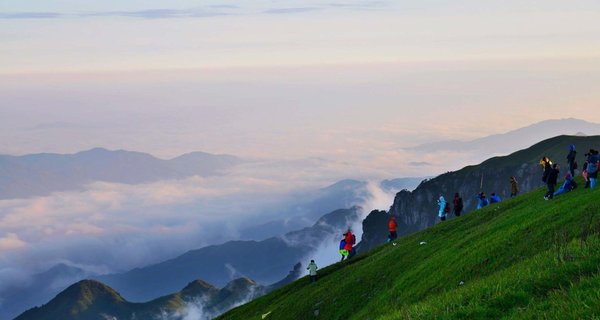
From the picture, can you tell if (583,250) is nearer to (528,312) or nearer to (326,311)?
(528,312)

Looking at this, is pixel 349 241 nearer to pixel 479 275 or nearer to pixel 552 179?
pixel 552 179

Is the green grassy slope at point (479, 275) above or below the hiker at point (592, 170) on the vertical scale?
below

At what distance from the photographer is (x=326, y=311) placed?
53.7 meters

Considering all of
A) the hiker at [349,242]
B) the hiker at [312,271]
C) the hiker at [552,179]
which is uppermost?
the hiker at [552,179]

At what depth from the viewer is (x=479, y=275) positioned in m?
35.5

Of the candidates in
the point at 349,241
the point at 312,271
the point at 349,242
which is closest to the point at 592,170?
the point at 349,241

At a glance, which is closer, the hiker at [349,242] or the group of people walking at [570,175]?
the group of people walking at [570,175]

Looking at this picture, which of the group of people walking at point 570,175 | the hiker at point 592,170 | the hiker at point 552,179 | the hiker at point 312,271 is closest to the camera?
the hiker at point 592,170

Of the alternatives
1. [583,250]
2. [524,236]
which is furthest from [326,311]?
[583,250]

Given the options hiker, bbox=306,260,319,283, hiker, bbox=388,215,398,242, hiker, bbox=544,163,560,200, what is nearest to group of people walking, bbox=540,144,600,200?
hiker, bbox=544,163,560,200

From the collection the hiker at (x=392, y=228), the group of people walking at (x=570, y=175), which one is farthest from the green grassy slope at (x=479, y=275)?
the hiker at (x=392, y=228)

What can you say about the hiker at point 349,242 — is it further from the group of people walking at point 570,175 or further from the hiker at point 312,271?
the group of people walking at point 570,175

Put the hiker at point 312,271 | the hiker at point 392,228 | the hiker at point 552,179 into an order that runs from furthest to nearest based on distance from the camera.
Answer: the hiker at point 392,228, the hiker at point 312,271, the hiker at point 552,179

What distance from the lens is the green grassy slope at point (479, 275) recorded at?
2097cm
